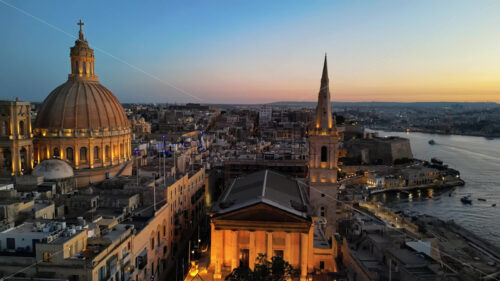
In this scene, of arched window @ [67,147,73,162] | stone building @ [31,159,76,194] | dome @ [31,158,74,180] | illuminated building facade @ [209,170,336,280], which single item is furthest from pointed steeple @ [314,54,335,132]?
arched window @ [67,147,73,162]

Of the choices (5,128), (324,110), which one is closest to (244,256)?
(324,110)

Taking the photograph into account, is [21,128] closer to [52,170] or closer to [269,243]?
[52,170]

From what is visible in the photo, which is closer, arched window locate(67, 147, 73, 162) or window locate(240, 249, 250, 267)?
window locate(240, 249, 250, 267)

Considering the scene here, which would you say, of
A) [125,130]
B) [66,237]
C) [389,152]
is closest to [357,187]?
[389,152]

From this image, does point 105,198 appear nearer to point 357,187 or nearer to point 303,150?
point 303,150

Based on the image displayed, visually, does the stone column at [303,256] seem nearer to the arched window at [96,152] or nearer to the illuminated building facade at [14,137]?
the arched window at [96,152]

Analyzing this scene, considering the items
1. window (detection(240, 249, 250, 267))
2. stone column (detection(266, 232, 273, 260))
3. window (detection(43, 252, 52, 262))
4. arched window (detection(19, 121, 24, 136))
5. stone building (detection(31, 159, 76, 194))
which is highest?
arched window (detection(19, 121, 24, 136))

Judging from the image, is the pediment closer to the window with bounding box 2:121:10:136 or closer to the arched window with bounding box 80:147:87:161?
the arched window with bounding box 80:147:87:161
